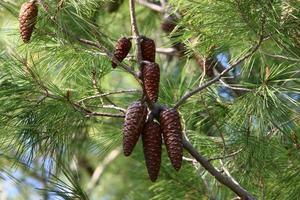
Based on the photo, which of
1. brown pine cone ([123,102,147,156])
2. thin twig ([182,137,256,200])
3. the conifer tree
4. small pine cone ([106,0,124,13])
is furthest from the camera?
small pine cone ([106,0,124,13])

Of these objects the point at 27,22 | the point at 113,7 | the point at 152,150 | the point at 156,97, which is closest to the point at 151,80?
the point at 156,97

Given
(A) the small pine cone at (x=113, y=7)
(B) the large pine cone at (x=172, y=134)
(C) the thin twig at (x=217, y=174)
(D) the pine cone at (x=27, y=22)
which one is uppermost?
(A) the small pine cone at (x=113, y=7)

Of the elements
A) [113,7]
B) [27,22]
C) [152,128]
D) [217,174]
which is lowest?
[217,174]

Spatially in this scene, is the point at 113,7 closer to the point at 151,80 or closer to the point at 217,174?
the point at 217,174

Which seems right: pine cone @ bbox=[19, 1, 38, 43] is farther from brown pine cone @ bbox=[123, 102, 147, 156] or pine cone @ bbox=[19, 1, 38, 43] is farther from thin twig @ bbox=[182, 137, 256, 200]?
thin twig @ bbox=[182, 137, 256, 200]

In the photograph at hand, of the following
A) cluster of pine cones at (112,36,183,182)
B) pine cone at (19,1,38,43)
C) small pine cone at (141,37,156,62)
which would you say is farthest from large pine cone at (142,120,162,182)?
pine cone at (19,1,38,43)

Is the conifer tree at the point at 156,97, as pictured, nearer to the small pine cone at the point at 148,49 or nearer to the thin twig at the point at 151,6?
the small pine cone at the point at 148,49

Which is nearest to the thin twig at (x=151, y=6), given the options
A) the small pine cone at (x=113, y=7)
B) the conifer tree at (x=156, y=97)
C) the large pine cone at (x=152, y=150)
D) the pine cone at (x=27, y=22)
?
the small pine cone at (x=113, y=7)
